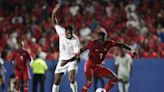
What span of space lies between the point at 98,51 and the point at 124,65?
5.70 meters

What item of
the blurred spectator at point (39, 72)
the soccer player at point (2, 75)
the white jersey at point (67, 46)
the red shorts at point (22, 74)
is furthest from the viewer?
the soccer player at point (2, 75)

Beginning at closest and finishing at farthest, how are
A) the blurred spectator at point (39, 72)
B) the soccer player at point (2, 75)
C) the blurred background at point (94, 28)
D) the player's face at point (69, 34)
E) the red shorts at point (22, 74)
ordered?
the player's face at point (69, 34), the red shorts at point (22, 74), the blurred spectator at point (39, 72), the blurred background at point (94, 28), the soccer player at point (2, 75)

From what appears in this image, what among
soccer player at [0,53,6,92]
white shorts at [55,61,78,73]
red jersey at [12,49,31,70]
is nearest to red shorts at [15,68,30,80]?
red jersey at [12,49,31,70]

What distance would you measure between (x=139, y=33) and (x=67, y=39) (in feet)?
30.6

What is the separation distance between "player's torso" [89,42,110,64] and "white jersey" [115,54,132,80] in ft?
18.0

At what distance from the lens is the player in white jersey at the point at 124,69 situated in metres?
22.3

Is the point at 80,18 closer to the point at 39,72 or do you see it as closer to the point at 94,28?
the point at 94,28

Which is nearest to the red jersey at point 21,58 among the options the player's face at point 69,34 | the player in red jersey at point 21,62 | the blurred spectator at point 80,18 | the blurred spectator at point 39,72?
the player in red jersey at point 21,62

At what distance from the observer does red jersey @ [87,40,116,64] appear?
55.3 feet

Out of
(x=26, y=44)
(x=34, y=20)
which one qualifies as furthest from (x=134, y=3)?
(x=26, y=44)

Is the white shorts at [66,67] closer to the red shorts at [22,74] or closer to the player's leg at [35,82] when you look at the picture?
the red shorts at [22,74]

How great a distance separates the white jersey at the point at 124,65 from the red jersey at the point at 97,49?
549 cm

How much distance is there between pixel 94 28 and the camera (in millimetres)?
26828

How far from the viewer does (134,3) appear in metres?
28.7
